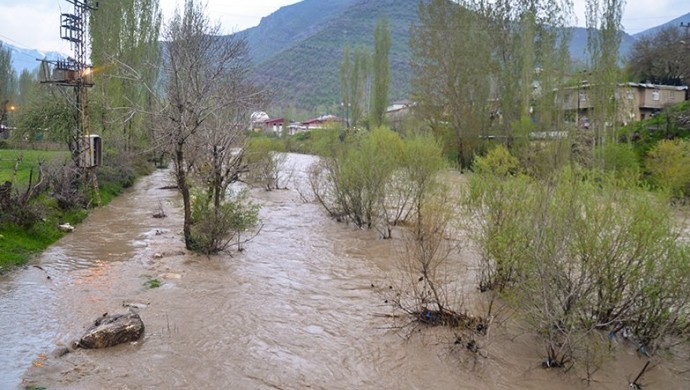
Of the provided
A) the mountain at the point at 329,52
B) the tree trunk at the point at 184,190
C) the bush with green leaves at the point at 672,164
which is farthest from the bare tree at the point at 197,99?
the mountain at the point at 329,52

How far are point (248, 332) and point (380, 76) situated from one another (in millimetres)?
38672

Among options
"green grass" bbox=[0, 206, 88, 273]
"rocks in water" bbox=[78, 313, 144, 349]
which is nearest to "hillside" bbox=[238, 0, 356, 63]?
"green grass" bbox=[0, 206, 88, 273]

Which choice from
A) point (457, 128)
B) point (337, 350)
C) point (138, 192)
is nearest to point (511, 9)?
point (457, 128)

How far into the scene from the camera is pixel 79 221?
50.5ft

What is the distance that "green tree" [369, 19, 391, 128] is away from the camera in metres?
42.8

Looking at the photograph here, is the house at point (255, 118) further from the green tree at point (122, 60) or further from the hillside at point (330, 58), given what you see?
the hillside at point (330, 58)

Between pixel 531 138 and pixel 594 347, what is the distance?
69.4 feet

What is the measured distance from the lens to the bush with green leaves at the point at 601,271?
640 cm

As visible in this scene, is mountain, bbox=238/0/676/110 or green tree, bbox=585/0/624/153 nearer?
green tree, bbox=585/0/624/153

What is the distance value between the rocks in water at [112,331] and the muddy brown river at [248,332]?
14 cm

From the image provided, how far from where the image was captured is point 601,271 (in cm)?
666

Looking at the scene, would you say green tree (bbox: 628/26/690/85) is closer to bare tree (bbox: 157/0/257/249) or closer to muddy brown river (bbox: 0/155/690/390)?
muddy brown river (bbox: 0/155/690/390)

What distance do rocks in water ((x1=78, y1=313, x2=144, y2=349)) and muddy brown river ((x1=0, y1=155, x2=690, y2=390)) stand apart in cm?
14

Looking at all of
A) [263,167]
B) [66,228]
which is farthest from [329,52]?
[66,228]
